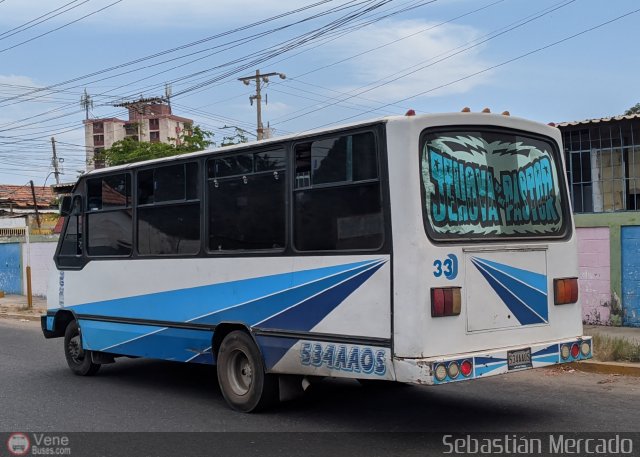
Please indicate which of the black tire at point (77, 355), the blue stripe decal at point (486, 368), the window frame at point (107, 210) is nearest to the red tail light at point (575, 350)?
the blue stripe decal at point (486, 368)

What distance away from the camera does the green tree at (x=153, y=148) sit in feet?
124

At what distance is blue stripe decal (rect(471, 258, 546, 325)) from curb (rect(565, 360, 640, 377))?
2897 millimetres

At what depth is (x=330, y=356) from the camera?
22.3 feet

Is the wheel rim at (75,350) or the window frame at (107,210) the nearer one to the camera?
the window frame at (107,210)

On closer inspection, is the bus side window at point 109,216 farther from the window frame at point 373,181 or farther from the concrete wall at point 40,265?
the concrete wall at point 40,265

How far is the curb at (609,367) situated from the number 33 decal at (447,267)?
4020mm

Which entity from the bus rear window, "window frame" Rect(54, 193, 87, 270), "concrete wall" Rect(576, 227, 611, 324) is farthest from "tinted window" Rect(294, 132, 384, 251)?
"concrete wall" Rect(576, 227, 611, 324)

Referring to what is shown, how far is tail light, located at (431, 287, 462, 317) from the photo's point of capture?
6.24m

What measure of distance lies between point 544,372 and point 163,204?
5.17 m

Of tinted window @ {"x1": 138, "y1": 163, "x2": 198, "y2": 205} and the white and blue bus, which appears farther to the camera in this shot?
tinted window @ {"x1": 138, "y1": 163, "x2": 198, "y2": 205}

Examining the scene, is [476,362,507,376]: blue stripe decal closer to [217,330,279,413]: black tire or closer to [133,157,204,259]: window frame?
[217,330,279,413]: black tire

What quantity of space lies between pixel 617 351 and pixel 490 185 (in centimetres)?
412

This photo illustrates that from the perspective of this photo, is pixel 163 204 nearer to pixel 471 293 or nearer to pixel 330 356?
pixel 330 356

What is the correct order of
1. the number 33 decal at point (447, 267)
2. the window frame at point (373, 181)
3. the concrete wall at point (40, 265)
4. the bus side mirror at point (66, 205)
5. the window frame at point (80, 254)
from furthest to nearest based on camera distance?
the concrete wall at point (40, 265) < the bus side mirror at point (66, 205) < the window frame at point (80, 254) < the window frame at point (373, 181) < the number 33 decal at point (447, 267)
